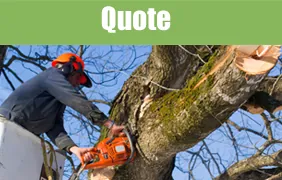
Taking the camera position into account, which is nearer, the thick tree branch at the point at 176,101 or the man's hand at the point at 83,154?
the thick tree branch at the point at 176,101

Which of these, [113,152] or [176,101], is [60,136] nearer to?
[113,152]

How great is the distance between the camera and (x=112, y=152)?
275 cm

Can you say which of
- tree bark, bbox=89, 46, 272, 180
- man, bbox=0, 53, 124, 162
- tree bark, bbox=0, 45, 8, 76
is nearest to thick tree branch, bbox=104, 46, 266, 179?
tree bark, bbox=89, 46, 272, 180

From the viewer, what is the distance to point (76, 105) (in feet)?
8.64

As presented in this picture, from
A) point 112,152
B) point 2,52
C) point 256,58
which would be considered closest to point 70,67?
point 112,152

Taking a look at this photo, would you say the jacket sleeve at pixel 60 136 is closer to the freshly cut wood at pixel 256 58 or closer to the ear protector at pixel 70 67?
the ear protector at pixel 70 67

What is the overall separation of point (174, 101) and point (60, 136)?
910 mm

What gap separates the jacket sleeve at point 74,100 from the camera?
263 centimetres

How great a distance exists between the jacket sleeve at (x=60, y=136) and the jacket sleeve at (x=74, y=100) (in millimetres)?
338

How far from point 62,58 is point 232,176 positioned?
182 centimetres

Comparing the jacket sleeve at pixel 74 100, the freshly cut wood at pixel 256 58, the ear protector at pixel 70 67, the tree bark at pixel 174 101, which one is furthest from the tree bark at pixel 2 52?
the freshly cut wood at pixel 256 58

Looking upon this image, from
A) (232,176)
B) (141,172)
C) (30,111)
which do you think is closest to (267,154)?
(232,176)

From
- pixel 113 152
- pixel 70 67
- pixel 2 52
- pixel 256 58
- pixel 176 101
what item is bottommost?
pixel 113 152

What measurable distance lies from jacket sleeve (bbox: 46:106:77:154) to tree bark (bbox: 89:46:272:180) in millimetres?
398
